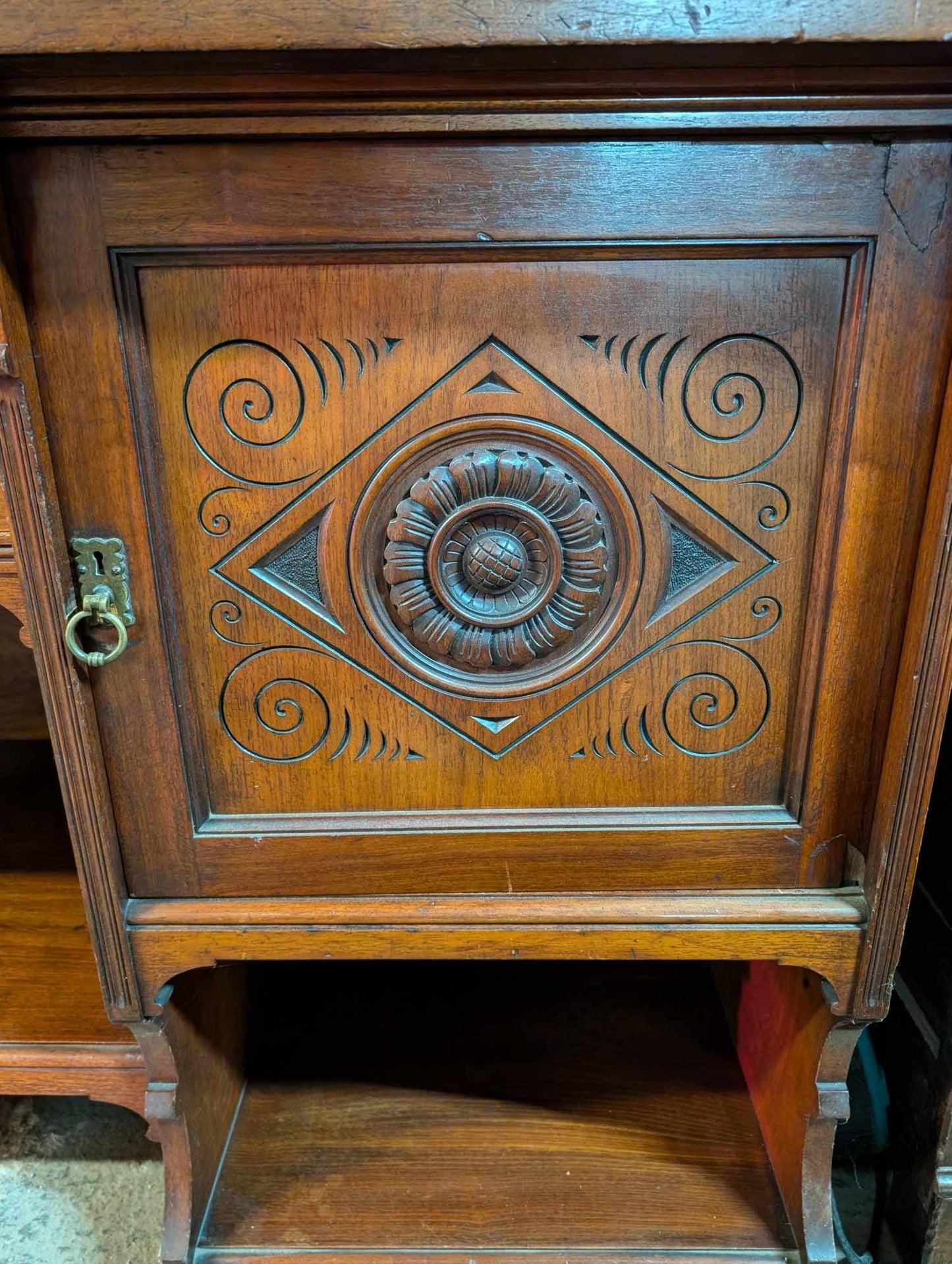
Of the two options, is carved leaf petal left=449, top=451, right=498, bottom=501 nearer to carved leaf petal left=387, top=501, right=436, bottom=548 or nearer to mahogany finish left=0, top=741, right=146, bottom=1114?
carved leaf petal left=387, top=501, right=436, bottom=548

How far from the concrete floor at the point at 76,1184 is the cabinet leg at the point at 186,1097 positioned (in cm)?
21

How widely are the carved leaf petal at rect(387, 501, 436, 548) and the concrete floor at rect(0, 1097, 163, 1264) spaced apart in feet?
2.93

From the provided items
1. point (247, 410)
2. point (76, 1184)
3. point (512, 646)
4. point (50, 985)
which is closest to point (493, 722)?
point (512, 646)

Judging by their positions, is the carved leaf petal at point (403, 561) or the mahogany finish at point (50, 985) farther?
the mahogany finish at point (50, 985)

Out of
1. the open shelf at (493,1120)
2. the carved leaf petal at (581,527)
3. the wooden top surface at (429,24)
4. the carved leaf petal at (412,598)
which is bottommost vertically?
the open shelf at (493,1120)

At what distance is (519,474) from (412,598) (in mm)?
119

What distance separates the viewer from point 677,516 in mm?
585

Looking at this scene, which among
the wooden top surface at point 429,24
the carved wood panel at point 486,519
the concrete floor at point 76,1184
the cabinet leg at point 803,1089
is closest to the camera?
the wooden top surface at point 429,24

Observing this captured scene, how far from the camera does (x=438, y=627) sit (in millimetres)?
601

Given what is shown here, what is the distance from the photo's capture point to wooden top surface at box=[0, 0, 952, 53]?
0.43 meters

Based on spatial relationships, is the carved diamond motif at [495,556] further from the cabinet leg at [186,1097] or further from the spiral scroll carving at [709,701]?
the cabinet leg at [186,1097]

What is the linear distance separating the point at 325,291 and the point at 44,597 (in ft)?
0.93

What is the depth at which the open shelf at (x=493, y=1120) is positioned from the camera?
2.58ft

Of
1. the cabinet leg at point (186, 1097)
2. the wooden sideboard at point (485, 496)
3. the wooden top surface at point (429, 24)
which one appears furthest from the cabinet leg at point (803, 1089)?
the wooden top surface at point (429, 24)
